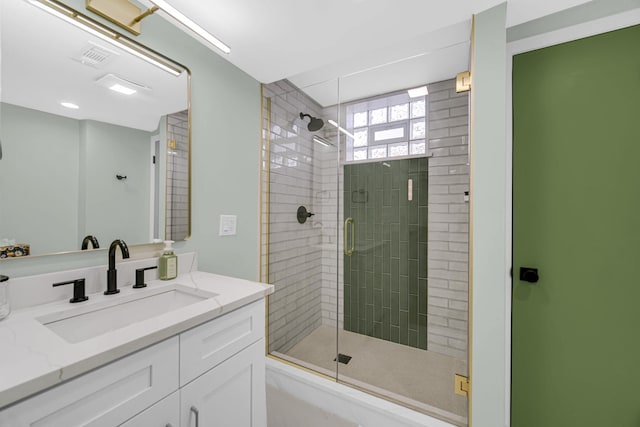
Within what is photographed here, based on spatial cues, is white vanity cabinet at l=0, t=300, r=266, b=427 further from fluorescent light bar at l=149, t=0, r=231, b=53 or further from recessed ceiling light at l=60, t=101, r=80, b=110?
fluorescent light bar at l=149, t=0, r=231, b=53

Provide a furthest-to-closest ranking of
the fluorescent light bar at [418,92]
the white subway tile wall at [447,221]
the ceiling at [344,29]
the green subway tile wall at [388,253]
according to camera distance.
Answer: the green subway tile wall at [388,253], the fluorescent light bar at [418,92], the white subway tile wall at [447,221], the ceiling at [344,29]

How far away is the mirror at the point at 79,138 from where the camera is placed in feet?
3.07

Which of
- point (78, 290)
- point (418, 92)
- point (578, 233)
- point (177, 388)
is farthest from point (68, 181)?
point (578, 233)

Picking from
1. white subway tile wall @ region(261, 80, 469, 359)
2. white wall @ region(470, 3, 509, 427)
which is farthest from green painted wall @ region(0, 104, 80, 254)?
white wall @ region(470, 3, 509, 427)

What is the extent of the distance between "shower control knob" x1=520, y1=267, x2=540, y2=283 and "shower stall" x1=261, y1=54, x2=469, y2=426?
0.40 meters

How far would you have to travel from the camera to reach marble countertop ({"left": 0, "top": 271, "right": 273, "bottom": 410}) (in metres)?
0.55

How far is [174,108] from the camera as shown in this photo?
1.42m

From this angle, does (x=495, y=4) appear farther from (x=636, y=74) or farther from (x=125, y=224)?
(x=125, y=224)

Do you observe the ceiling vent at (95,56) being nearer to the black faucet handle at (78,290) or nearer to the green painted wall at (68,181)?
the green painted wall at (68,181)

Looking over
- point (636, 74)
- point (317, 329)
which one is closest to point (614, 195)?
point (636, 74)

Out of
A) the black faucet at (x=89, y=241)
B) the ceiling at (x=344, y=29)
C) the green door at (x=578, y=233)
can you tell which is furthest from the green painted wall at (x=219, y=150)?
the green door at (x=578, y=233)

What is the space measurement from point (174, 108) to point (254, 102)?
0.70 meters

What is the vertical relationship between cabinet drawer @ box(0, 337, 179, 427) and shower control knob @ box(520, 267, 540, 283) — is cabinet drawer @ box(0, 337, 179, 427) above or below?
below

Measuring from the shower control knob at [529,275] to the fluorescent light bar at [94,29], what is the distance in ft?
7.50
